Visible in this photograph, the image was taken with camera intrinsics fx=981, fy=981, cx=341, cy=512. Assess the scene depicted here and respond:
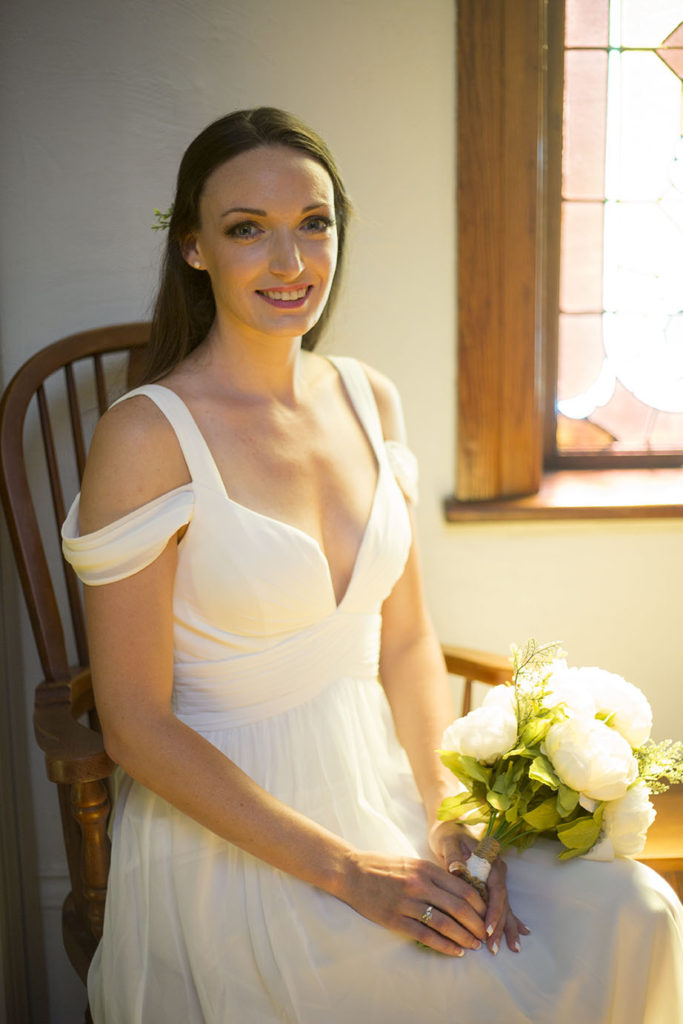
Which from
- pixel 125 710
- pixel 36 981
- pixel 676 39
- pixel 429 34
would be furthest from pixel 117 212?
pixel 36 981

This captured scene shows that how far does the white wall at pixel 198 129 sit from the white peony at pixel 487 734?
36.1 inches

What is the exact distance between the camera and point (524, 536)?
2.34 meters

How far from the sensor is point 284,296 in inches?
64.4

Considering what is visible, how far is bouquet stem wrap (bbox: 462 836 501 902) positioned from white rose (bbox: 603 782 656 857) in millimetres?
171

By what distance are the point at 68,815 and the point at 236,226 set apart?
3.79ft

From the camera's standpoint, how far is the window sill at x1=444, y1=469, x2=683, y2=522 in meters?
2.28

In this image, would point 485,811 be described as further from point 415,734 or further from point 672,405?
point 672,405

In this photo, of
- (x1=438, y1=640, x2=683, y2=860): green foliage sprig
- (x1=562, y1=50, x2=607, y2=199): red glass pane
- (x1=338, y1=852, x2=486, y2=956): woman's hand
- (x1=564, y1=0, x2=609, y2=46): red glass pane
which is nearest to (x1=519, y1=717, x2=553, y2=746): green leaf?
(x1=438, y1=640, x2=683, y2=860): green foliage sprig

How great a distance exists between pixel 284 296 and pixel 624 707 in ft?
2.79

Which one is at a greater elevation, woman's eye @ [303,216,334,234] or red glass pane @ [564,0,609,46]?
red glass pane @ [564,0,609,46]

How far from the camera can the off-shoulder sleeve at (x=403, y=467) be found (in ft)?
6.31

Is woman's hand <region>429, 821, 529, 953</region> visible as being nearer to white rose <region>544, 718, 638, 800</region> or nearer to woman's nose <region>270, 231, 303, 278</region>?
white rose <region>544, 718, 638, 800</region>

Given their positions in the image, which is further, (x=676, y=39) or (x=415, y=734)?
(x=676, y=39)

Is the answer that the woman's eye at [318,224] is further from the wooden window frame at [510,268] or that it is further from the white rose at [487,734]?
the white rose at [487,734]
